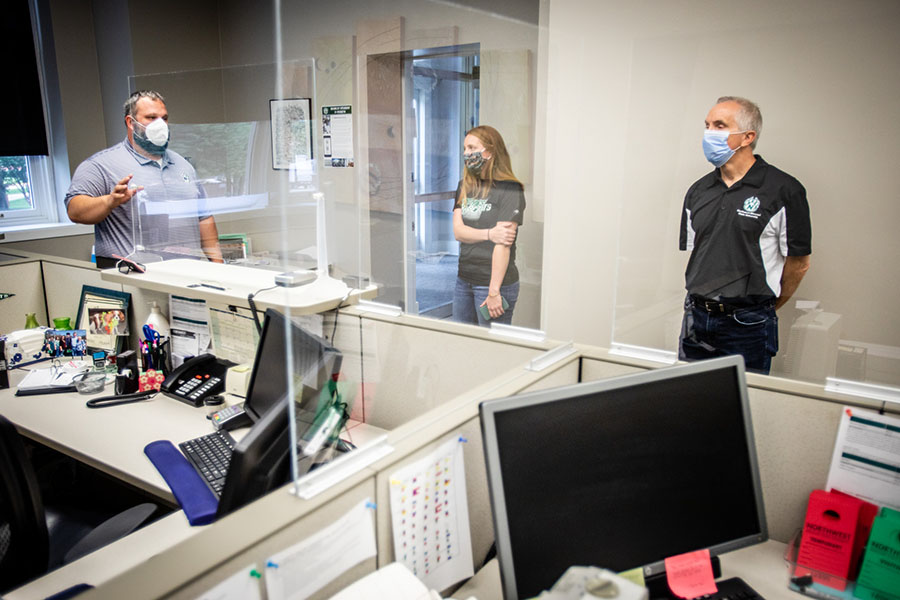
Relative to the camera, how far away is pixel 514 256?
10.1ft

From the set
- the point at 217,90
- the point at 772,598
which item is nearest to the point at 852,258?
the point at 772,598

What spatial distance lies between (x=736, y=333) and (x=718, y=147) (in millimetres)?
728

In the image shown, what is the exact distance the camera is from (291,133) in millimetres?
3615

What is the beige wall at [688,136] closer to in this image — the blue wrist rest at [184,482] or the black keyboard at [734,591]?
the black keyboard at [734,591]

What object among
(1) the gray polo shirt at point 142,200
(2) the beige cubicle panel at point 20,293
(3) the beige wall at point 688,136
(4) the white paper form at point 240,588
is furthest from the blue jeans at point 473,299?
(4) the white paper form at point 240,588

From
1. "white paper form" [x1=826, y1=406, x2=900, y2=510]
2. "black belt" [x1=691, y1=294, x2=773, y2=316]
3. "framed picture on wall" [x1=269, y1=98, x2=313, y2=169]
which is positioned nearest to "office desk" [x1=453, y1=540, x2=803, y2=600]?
A: "white paper form" [x1=826, y1=406, x2=900, y2=510]

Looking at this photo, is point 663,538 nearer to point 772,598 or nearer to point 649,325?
point 772,598

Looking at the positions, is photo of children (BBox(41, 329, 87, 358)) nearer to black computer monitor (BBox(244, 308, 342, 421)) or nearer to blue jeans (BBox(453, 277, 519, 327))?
black computer monitor (BBox(244, 308, 342, 421))

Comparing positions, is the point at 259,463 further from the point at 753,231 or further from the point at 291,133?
the point at 291,133

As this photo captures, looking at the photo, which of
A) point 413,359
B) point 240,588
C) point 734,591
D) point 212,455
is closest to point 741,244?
point 413,359

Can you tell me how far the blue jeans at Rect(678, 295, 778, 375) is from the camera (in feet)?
7.54

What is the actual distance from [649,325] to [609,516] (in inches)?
68.2

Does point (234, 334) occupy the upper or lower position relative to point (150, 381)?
upper

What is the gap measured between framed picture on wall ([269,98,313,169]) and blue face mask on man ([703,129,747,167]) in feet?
6.48
